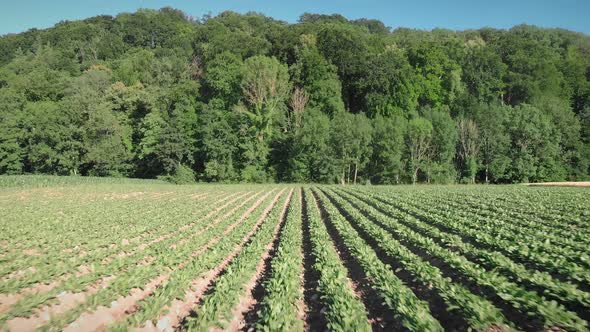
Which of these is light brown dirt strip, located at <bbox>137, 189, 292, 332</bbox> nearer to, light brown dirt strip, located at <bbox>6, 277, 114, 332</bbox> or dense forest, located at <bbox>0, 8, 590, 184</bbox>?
light brown dirt strip, located at <bbox>6, 277, 114, 332</bbox>

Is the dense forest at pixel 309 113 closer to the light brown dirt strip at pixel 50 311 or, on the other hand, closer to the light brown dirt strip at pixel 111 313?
the light brown dirt strip at pixel 111 313

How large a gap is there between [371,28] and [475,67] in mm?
52899

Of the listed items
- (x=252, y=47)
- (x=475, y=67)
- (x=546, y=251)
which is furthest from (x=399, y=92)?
(x=546, y=251)

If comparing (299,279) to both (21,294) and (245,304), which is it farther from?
(21,294)

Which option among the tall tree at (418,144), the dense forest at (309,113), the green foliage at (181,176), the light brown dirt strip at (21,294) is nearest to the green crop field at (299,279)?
the light brown dirt strip at (21,294)

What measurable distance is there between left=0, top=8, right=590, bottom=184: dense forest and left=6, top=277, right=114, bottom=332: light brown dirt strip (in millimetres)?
50808

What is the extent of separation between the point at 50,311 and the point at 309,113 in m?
59.4

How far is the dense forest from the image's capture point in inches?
2366

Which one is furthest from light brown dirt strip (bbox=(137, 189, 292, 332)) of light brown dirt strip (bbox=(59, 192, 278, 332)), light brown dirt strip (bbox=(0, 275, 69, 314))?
light brown dirt strip (bbox=(0, 275, 69, 314))

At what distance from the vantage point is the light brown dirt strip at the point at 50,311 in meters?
6.39

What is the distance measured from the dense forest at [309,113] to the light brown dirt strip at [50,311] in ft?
167

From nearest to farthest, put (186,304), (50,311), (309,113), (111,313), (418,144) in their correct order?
(50,311)
(111,313)
(186,304)
(418,144)
(309,113)

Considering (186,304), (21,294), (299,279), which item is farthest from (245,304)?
(21,294)

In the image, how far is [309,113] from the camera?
2547 inches
